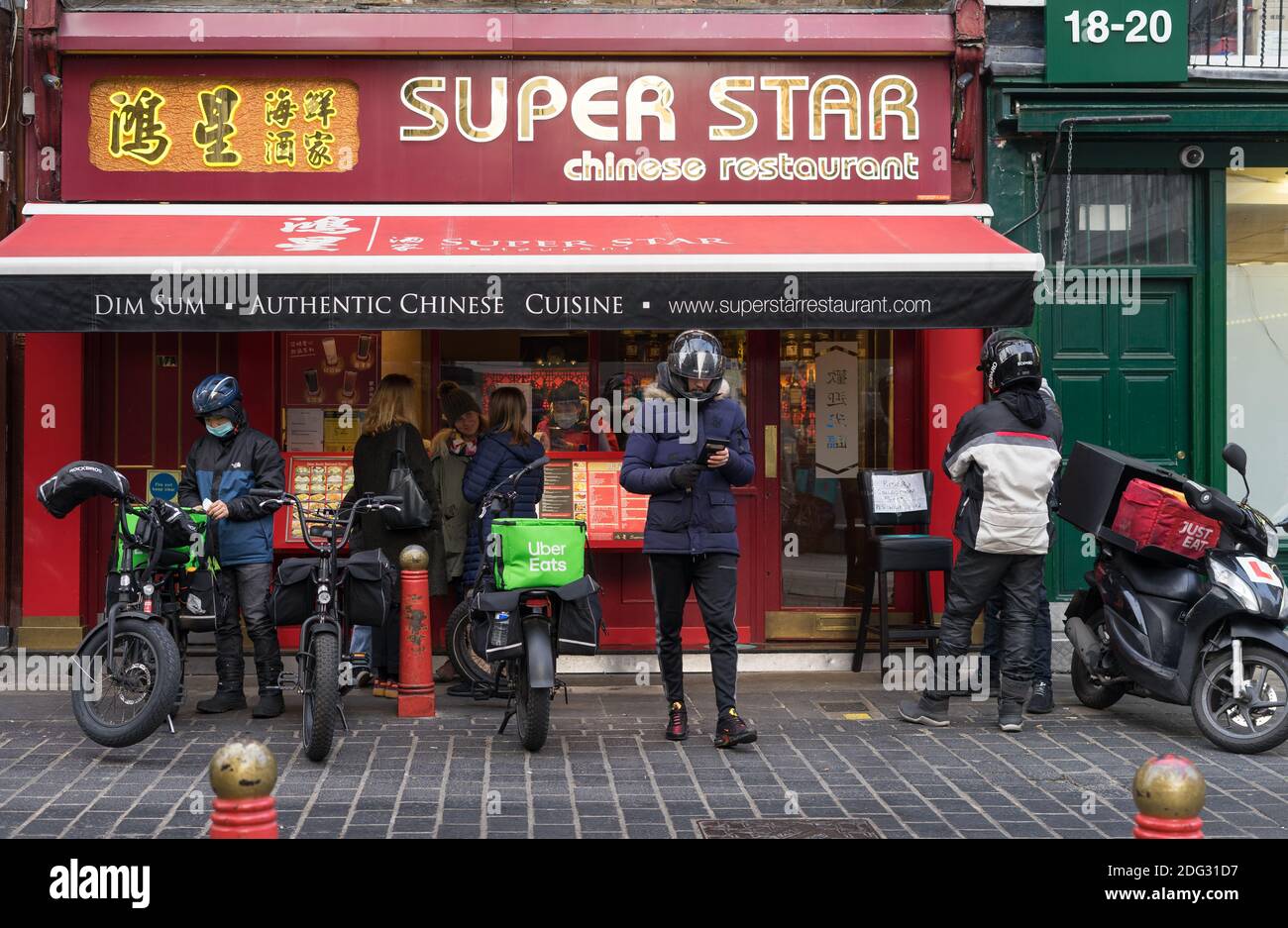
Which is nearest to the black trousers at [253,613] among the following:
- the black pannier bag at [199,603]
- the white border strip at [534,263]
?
the black pannier bag at [199,603]

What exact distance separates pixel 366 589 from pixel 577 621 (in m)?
1.25

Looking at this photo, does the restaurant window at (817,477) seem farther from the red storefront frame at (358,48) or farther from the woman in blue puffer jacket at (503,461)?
the woman in blue puffer jacket at (503,461)

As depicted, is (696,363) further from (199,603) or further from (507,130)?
(507,130)

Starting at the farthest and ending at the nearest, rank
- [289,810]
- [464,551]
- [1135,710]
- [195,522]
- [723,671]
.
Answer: [464,551]
[1135,710]
[195,522]
[723,671]
[289,810]

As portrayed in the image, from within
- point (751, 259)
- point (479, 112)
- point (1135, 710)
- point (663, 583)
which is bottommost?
point (1135, 710)

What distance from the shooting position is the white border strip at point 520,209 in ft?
31.8

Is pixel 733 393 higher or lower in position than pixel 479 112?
lower

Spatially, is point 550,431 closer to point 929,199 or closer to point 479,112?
point 479,112

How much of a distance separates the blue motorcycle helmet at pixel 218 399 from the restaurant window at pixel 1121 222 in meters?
5.58

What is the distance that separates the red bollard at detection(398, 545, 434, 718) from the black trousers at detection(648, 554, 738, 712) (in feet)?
4.64

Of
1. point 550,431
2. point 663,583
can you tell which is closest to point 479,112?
point 550,431

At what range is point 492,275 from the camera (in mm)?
8703

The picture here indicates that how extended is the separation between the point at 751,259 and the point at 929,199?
190 centimetres

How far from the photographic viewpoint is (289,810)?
6.18m
